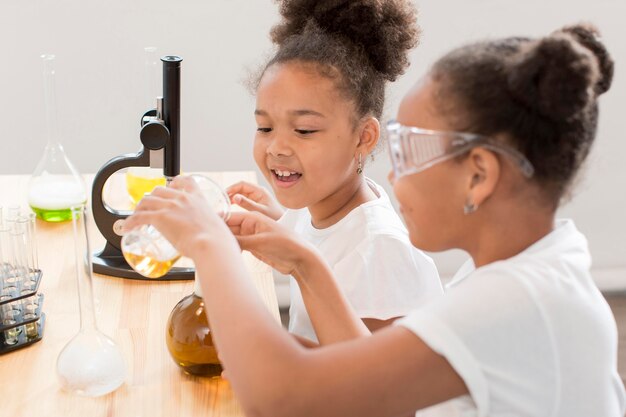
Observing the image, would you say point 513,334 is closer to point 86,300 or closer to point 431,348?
point 431,348

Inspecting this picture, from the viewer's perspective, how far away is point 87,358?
3.82 feet

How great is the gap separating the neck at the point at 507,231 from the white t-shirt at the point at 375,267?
36 cm

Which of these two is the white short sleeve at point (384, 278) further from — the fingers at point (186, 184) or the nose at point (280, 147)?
the fingers at point (186, 184)

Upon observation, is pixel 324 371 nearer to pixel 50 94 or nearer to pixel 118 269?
pixel 118 269

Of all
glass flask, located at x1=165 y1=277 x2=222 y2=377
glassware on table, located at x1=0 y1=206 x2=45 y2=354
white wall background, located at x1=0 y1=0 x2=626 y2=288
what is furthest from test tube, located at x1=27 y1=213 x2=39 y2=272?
white wall background, located at x1=0 y1=0 x2=626 y2=288

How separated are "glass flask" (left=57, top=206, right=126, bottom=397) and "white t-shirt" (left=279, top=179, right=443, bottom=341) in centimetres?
34

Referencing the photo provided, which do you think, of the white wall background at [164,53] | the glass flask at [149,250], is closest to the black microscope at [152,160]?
the glass flask at [149,250]

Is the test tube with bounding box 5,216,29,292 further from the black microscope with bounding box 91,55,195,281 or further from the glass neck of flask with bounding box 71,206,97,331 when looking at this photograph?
the black microscope with bounding box 91,55,195,281

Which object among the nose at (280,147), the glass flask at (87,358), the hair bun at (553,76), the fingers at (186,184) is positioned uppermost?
the hair bun at (553,76)

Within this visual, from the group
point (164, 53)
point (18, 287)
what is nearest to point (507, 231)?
point (18, 287)

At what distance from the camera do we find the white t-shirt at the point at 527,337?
0.89 meters

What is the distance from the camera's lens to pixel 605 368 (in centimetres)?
95

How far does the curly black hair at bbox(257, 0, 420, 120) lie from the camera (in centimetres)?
146

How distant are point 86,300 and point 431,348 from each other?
50 cm
